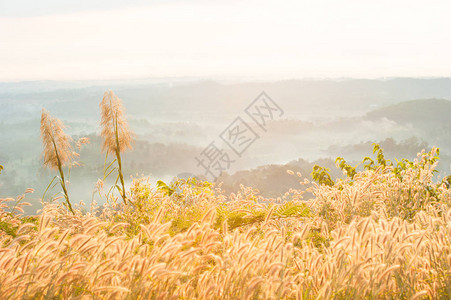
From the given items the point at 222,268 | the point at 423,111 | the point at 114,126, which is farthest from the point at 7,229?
the point at 423,111

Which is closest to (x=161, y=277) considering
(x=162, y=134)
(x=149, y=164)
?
(x=149, y=164)

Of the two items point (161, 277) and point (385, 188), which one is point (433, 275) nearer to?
point (161, 277)

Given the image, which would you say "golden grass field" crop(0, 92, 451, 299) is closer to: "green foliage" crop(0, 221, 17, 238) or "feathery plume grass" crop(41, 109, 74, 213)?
"green foliage" crop(0, 221, 17, 238)

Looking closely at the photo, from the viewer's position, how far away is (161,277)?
83.9 inches

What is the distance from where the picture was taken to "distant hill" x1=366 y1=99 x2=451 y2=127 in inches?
2670

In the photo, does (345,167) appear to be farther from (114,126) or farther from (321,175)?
(114,126)

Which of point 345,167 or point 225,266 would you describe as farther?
point 345,167

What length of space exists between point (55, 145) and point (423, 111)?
7210 centimetres

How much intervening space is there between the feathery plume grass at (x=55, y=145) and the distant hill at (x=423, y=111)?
70.8 metres

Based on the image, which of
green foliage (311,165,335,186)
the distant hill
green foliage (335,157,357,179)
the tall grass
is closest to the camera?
the tall grass

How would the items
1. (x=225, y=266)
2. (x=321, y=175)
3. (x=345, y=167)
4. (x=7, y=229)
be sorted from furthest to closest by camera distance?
(x=345, y=167)
(x=321, y=175)
(x=7, y=229)
(x=225, y=266)

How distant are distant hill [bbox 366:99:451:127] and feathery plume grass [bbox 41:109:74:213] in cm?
7078

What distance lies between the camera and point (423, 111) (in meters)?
67.9

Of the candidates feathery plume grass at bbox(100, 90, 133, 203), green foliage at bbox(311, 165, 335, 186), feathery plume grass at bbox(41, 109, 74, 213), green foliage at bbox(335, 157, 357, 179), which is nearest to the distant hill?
green foliage at bbox(335, 157, 357, 179)
